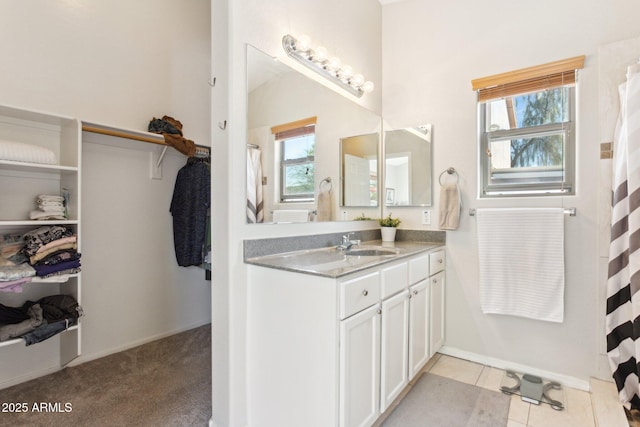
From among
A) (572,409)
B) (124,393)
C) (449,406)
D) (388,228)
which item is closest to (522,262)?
(572,409)

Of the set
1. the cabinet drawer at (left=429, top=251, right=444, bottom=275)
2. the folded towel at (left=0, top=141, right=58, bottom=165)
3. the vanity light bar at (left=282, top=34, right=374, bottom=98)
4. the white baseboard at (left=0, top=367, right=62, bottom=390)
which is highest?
the vanity light bar at (left=282, top=34, right=374, bottom=98)

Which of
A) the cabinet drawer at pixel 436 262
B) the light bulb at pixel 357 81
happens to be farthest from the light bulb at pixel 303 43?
the cabinet drawer at pixel 436 262

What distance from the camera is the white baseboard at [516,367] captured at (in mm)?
2069

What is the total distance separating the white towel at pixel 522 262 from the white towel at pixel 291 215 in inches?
51.7

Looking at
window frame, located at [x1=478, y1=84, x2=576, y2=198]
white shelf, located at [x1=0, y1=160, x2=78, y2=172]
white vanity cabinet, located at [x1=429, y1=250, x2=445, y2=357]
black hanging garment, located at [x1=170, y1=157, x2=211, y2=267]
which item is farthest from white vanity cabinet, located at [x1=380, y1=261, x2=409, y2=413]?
white shelf, located at [x1=0, y1=160, x2=78, y2=172]

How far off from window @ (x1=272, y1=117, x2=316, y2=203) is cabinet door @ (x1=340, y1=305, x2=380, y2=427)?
84 centimetres

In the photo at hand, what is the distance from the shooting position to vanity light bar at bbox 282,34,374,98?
1874mm

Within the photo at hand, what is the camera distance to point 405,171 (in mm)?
2738

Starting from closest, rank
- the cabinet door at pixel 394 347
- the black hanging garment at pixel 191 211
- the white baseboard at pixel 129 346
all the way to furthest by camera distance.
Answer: the cabinet door at pixel 394 347
the white baseboard at pixel 129 346
the black hanging garment at pixel 191 211

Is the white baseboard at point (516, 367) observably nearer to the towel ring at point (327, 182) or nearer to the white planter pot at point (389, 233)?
the white planter pot at point (389, 233)

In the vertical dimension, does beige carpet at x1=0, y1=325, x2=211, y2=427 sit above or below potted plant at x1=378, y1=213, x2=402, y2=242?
below

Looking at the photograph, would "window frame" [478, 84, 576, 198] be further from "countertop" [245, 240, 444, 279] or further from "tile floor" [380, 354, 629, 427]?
"tile floor" [380, 354, 629, 427]

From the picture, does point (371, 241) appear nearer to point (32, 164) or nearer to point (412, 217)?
point (412, 217)

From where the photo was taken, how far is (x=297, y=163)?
2.00m
